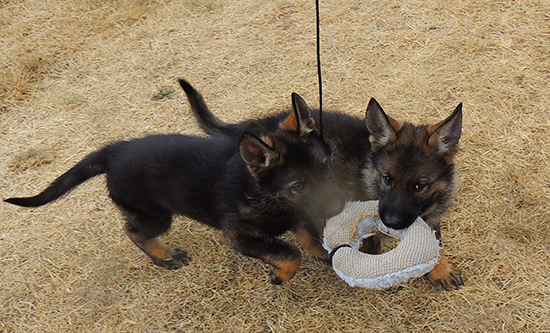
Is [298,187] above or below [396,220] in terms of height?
above

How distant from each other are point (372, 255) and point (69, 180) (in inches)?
89.6

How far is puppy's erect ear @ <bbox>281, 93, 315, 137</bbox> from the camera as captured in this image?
3.38m

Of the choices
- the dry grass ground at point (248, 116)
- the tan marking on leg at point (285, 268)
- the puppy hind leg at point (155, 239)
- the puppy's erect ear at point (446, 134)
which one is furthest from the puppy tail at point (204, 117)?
the puppy's erect ear at point (446, 134)

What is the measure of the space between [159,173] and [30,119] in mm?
3154

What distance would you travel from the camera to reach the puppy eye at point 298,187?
11.4ft

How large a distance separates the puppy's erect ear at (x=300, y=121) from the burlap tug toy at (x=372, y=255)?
656mm

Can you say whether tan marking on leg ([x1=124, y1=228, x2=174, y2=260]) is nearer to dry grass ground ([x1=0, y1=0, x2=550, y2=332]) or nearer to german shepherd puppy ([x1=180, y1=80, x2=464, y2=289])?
dry grass ground ([x1=0, y1=0, x2=550, y2=332])

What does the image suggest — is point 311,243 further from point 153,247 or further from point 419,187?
point 153,247

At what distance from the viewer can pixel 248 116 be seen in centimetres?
562

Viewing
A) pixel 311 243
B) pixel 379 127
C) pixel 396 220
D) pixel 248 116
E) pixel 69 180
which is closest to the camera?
pixel 396 220

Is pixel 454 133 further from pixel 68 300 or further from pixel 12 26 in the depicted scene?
pixel 12 26

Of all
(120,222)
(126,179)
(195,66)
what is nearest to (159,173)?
(126,179)

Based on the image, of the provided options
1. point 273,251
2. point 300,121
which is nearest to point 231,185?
point 273,251

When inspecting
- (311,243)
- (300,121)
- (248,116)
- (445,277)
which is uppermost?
(300,121)
